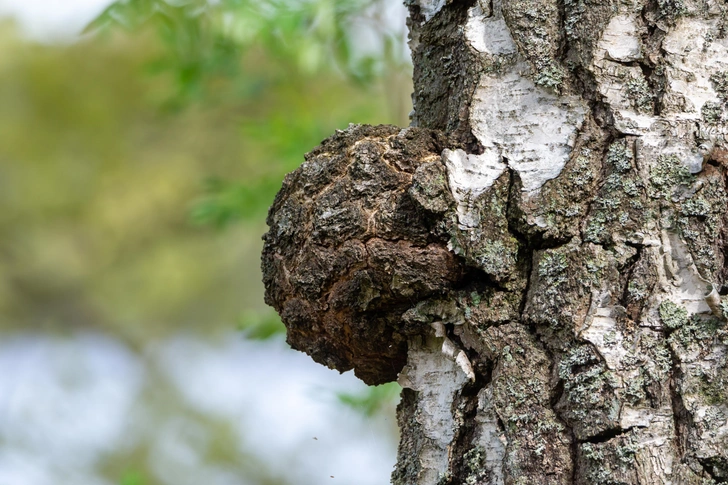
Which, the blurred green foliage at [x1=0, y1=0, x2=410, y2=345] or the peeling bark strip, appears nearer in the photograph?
the peeling bark strip

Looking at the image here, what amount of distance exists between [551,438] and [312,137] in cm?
243

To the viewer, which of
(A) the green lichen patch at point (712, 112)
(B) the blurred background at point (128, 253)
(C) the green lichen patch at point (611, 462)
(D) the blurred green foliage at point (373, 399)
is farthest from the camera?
(B) the blurred background at point (128, 253)

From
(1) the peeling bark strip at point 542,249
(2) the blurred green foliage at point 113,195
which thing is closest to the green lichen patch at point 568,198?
(1) the peeling bark strip at point 542,249

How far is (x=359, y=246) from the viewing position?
33.9 inches

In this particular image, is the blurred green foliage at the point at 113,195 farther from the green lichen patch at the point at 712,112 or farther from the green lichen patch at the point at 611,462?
the green lichen patch at the point at 611,462

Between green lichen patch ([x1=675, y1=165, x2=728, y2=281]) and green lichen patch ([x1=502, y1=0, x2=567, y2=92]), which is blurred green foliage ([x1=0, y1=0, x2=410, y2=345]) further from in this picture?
green lichen patch ([x1=675, y1=165, x2=728, y2=281])

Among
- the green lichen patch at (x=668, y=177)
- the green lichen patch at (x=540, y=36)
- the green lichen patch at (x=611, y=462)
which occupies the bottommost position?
the green lichen patch at (x=611, y=462)

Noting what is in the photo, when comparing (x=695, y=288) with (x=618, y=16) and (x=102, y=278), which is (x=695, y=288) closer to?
(x=618, y=16)

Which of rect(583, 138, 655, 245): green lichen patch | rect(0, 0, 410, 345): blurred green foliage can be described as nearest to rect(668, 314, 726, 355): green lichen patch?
rect(583, 138, 655, 245): green lichen patch

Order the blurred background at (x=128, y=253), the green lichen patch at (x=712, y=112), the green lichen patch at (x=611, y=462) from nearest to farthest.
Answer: the green lichen patch at (x=611, y=462) → the green lichen patch at (x=712, y=112) → the blurred background at (x=128, y=253)

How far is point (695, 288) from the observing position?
29.5 inches

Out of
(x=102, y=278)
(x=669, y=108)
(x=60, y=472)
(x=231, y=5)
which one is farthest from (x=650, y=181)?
(x=60, y=472)

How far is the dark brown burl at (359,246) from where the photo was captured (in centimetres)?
84

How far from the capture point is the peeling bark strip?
28.7 inches
